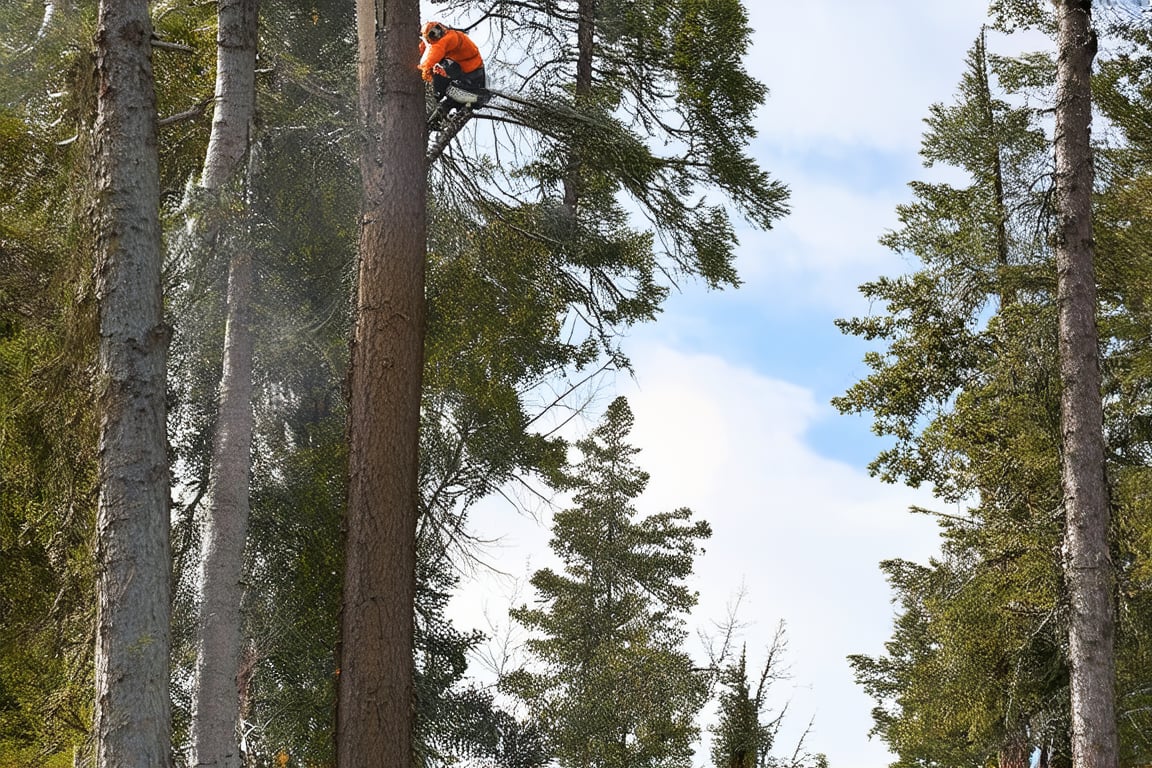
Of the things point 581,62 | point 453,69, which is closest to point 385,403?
point 453,69

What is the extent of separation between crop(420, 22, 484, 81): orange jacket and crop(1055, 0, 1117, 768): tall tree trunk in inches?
218

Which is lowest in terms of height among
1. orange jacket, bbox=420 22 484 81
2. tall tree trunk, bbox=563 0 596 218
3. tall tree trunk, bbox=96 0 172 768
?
tall tree trunk, bbox=96 0 172 768

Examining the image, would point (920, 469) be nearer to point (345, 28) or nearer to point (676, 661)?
point (676, 661)

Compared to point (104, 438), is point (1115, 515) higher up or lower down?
higher up

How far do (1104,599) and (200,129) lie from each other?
9948 mm

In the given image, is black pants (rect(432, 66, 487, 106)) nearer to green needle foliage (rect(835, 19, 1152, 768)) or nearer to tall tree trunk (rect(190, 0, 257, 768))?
tall tree trunk (rect(190, 0, 257, 768))

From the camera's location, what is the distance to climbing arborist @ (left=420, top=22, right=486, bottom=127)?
975cm

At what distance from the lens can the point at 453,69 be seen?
10.6 metres

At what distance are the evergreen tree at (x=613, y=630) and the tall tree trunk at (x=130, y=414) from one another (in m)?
11.0

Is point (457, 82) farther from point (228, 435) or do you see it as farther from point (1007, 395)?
point (1007, 395)

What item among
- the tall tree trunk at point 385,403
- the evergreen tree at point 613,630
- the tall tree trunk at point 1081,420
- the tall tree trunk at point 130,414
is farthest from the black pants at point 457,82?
the evergreen tree at point 613,630

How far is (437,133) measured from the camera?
11195 mm

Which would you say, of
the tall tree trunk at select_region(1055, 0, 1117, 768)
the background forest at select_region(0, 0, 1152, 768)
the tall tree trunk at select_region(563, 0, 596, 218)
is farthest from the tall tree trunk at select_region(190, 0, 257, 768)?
the tall tree trunk at select_region(1055, 0, 1117, 768)

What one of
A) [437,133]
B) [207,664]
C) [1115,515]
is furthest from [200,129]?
[1115,515]
